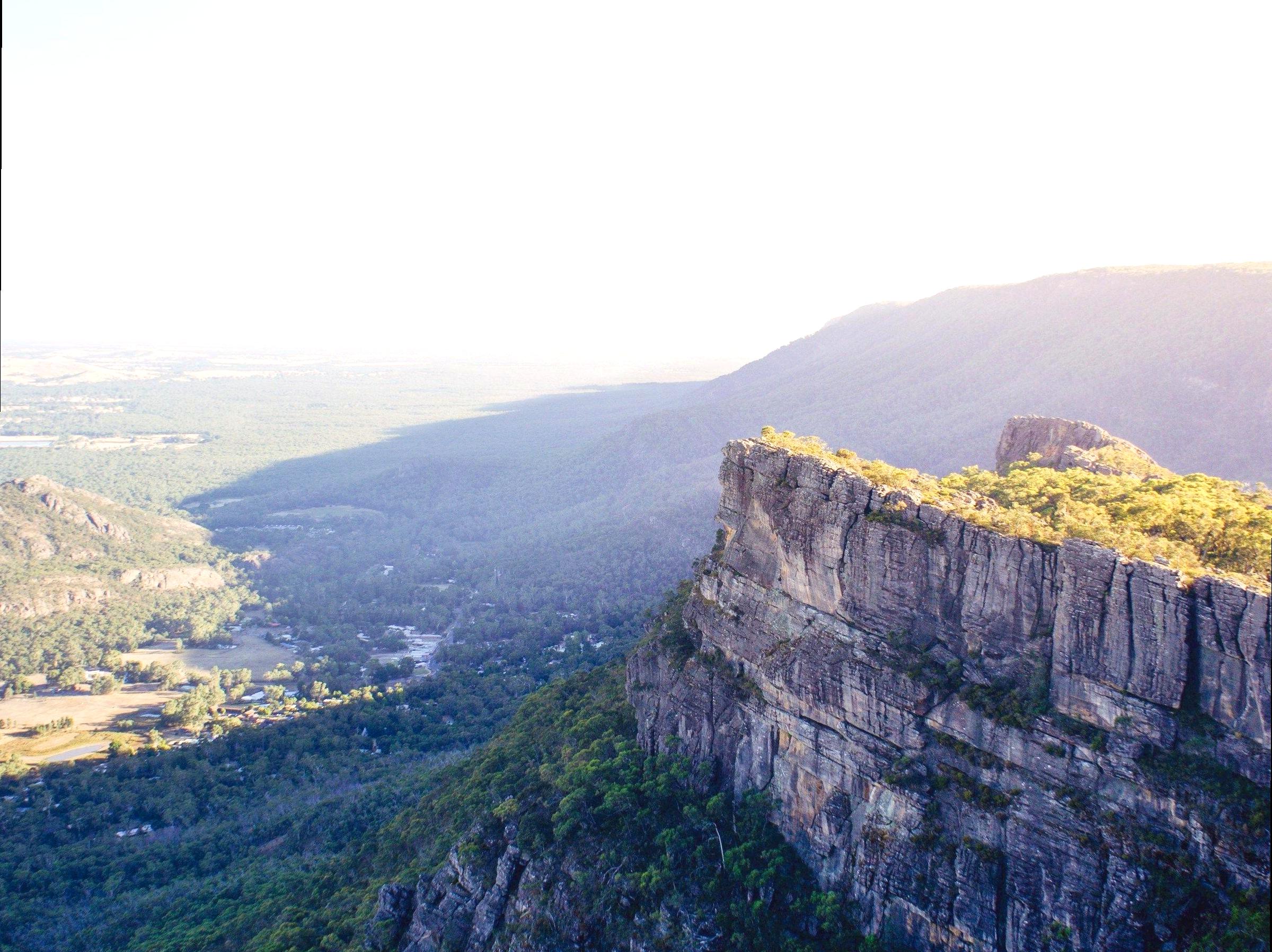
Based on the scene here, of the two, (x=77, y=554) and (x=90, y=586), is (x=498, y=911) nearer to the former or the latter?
(x=90, y=586)

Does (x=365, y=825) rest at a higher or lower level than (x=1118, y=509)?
lower

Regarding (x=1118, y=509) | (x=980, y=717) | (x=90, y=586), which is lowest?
(x=90, y=586)

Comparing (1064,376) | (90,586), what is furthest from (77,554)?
(1064,376)

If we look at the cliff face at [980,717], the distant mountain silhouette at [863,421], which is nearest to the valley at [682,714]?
the cliff face at [980,717]

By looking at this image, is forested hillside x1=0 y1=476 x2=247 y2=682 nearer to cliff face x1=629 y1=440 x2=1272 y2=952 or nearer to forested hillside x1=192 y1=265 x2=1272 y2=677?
forested hillside x1=192 y1=265 x2=1272 y2=677

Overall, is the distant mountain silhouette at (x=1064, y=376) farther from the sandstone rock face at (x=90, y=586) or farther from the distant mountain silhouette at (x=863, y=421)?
the sandstone rock face at (x=90, y=586)

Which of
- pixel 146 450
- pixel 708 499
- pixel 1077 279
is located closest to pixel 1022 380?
pixel 1077 279

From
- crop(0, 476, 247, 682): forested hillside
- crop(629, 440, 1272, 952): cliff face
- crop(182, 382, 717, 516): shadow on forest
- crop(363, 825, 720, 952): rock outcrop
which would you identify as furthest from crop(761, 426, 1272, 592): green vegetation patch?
crop(182, 382, 717, 516): shadow on forest
